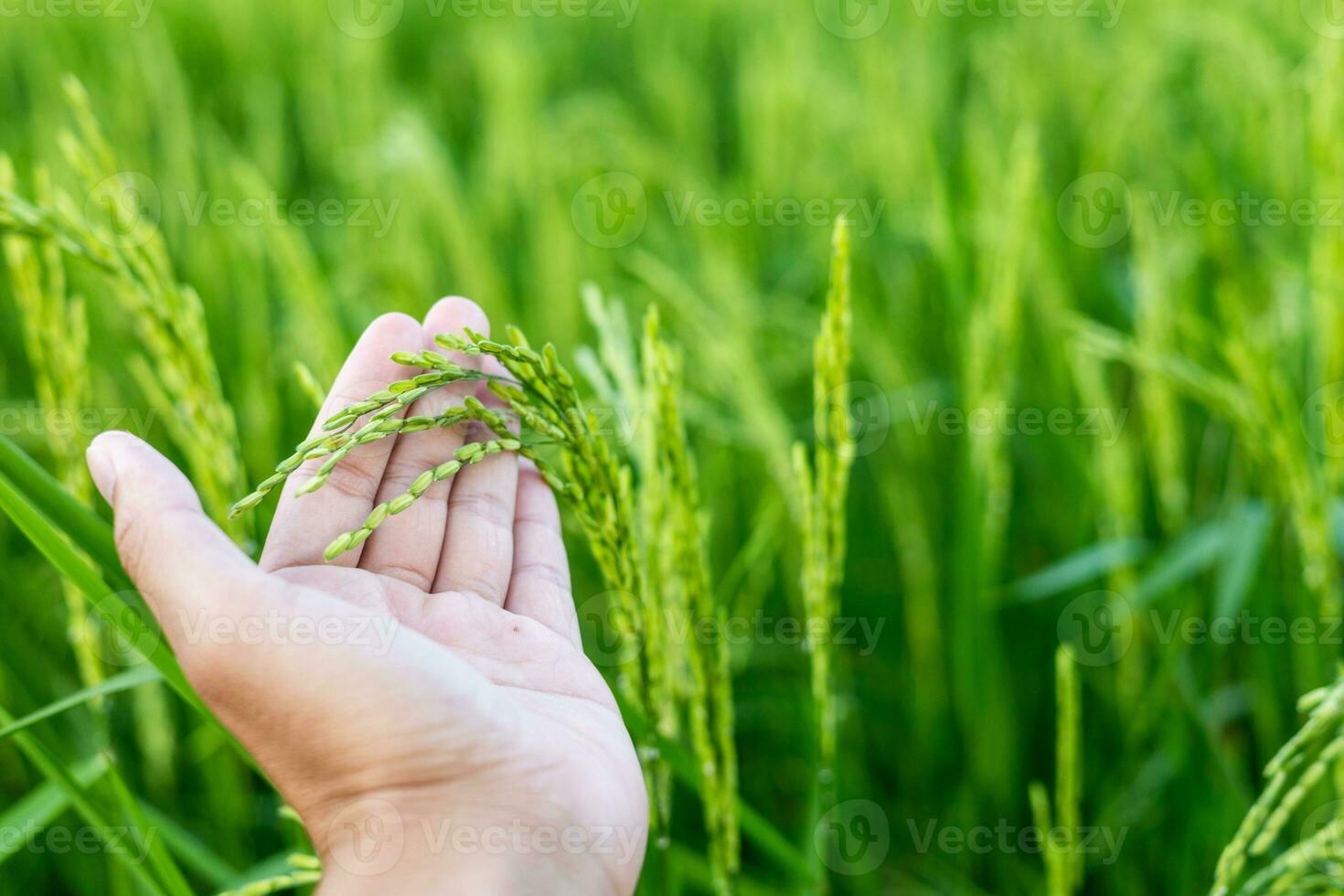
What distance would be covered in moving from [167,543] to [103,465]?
0.32 ft

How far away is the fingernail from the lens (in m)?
0.80

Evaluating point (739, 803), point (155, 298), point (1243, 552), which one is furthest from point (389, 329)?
point (1243, 552)

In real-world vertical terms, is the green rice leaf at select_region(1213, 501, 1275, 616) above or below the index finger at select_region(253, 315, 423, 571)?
below

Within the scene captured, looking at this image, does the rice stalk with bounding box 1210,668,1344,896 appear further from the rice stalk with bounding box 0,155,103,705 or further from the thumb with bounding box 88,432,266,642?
the rice stalk with bounding box 0,155,103,705

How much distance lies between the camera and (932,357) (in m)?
1.95

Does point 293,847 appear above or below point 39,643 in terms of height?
below

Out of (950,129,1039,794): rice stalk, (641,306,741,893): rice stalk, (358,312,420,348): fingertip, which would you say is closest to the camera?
(641,306,741,893): rice stalk

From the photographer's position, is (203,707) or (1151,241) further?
(1151,241)

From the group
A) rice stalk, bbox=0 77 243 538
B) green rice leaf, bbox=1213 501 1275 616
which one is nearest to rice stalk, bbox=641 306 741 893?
rice stalk, bbox=0 77 243 538

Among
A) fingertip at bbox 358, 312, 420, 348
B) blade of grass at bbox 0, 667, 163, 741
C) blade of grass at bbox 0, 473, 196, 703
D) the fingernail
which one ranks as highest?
fingertip at bbox 358, 312, 420, 348

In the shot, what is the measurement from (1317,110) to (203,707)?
4.75 ft

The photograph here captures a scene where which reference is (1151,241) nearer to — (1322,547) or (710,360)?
(1322,547)

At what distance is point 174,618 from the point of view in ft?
2.48

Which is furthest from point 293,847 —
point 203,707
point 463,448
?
point 463,448
